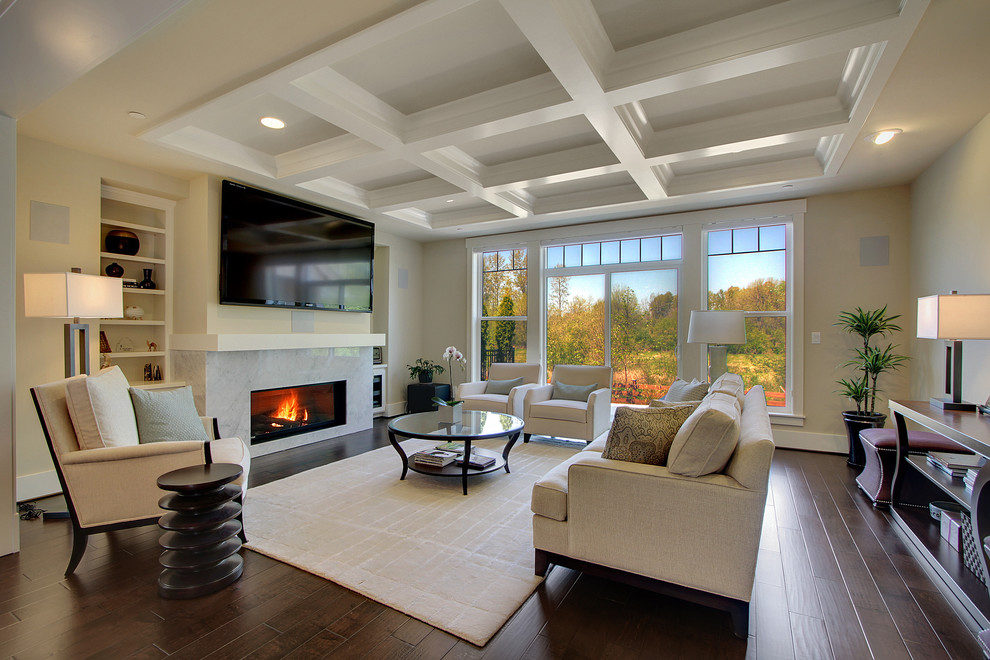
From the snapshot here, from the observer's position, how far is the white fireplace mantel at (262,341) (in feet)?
13.7

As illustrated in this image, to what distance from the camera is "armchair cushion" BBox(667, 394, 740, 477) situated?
6.22 ft

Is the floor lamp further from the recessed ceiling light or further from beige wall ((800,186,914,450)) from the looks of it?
the recessed ceiling light

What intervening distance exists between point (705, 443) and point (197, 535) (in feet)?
7.82

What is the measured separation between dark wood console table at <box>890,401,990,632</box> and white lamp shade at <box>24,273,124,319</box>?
4765 millimetres

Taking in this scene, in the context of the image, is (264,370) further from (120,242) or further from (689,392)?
(689,392)

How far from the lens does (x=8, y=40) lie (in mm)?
2068

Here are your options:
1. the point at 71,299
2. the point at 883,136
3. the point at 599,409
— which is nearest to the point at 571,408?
the point at 599,409

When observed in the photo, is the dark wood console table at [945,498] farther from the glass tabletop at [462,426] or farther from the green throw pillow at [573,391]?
the green throw pillow at [573,391]

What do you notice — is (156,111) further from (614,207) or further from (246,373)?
(614,207)

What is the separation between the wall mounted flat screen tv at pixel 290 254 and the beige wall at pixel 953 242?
5.45 meters

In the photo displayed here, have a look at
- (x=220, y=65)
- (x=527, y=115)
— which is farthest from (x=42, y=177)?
(x=527, y=115)

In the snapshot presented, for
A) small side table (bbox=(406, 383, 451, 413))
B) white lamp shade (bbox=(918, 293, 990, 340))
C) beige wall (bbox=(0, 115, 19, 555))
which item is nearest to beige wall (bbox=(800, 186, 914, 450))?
white lamp shade (bbox=(918, 293, 990, 340))

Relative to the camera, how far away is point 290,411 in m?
5.04

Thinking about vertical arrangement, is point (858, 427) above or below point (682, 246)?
below
